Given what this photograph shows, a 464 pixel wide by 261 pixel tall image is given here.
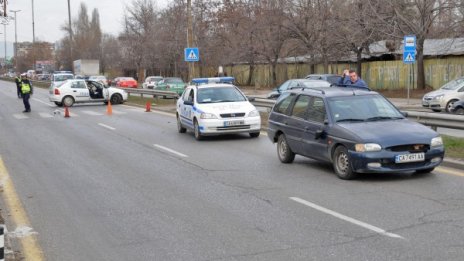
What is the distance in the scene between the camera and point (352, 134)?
31.0 feet

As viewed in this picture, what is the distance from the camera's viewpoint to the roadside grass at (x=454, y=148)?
11.2 metres

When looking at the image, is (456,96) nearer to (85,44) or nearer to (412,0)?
(412,0)

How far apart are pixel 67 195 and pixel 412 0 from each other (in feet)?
102

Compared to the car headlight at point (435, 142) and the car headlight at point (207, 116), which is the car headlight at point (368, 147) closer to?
the car headlight at point (435, 142)

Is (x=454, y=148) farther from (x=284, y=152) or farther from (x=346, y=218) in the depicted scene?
(x=346, y=218)

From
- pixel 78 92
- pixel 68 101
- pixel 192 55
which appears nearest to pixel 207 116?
pixel 192 55

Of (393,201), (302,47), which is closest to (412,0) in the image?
(302,47)

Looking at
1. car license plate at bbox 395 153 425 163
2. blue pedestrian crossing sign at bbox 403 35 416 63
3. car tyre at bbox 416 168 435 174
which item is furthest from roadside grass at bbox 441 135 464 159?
blue pedestrian crossing sign at bbox 403 35 416 63

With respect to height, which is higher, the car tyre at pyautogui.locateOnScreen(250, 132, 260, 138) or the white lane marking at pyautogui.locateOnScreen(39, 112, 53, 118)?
the white lane marking at pyautogui.locateOnScreen(39, 112, 53, 118)

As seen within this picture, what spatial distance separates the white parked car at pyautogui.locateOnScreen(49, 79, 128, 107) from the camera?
32781mm

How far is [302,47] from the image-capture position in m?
45.9

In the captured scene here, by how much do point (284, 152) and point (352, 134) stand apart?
2.52 m

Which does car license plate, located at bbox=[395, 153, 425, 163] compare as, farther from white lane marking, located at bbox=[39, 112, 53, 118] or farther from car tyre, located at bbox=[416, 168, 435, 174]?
white lane marking, located at bbox=[39, 112, 53, 118]

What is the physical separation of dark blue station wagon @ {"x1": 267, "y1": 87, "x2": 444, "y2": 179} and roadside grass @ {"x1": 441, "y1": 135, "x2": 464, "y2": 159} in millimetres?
1581
